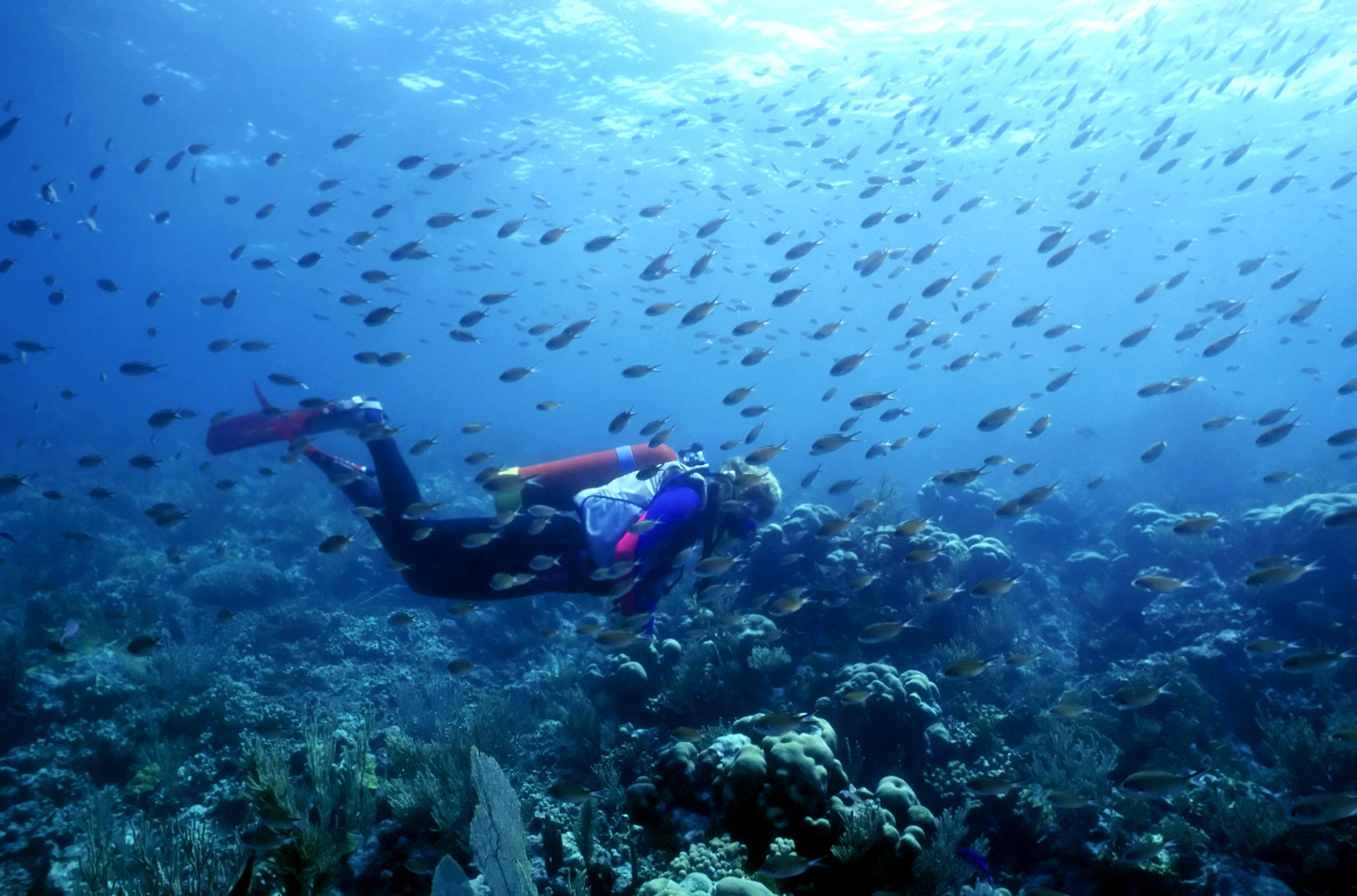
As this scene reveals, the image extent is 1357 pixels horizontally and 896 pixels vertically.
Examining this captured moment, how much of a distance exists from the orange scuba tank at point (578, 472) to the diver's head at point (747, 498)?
0.82 meters

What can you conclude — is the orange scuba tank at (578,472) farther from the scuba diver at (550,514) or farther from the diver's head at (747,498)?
the diver's head at (747,498)

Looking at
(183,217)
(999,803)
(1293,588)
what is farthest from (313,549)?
(183,217)

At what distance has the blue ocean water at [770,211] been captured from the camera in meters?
9.79

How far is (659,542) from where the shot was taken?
5.49 meters

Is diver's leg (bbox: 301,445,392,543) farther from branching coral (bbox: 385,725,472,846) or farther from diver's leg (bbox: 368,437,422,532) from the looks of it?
branching coral (bbox: 385,725,472,846)

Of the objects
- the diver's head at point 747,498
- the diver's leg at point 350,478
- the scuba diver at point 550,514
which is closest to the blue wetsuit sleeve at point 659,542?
the scuba diver at point 550,514

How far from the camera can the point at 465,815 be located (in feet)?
16.8

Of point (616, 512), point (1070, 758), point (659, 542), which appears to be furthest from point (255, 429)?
point (1070, 758)

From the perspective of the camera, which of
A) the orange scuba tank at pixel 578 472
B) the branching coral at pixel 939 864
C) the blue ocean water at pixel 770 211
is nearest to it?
the branching coral at pixel 939 864

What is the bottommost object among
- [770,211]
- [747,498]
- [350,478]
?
[350,478]

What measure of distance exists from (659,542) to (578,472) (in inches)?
76.8

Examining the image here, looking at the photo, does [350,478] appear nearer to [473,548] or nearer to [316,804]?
[473,548]

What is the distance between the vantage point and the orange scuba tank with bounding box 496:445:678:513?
6988 millimetres

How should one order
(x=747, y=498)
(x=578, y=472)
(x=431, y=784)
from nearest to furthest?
(x=431, y=784), (x=747, y=498), (x=578, y=472)
